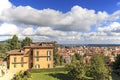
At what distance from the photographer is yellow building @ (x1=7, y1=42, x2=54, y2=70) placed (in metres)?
60.4

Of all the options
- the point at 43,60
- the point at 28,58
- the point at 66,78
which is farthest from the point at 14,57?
the point at 66,78

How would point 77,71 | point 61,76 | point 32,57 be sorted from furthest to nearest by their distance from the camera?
point 32,57 < point 61,76 < point 77,71

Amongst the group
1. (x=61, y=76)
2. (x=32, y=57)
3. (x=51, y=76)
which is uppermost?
(x=32, y=57)

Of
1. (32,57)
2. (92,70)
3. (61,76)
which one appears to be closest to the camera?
(92,70)

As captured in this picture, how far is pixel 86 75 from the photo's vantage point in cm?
5256

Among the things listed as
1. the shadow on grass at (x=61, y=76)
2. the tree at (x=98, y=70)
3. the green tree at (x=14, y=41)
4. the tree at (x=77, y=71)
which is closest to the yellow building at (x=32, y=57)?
the shadow on grass at (x=61, y=76)

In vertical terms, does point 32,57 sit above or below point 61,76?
above

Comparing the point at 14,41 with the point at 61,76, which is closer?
the point at 61,76

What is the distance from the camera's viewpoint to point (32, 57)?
6175 cm

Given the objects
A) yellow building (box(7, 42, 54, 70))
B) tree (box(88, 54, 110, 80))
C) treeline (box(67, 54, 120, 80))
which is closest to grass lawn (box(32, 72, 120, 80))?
treeline (box(67, 54, 120, 80))

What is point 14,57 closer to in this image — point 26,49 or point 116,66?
point 26,49

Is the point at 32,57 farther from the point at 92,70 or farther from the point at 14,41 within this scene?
the point at 14,41

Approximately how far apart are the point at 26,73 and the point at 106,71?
58.8 feet

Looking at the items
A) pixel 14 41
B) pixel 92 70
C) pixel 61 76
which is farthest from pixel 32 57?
pixel 14 41
